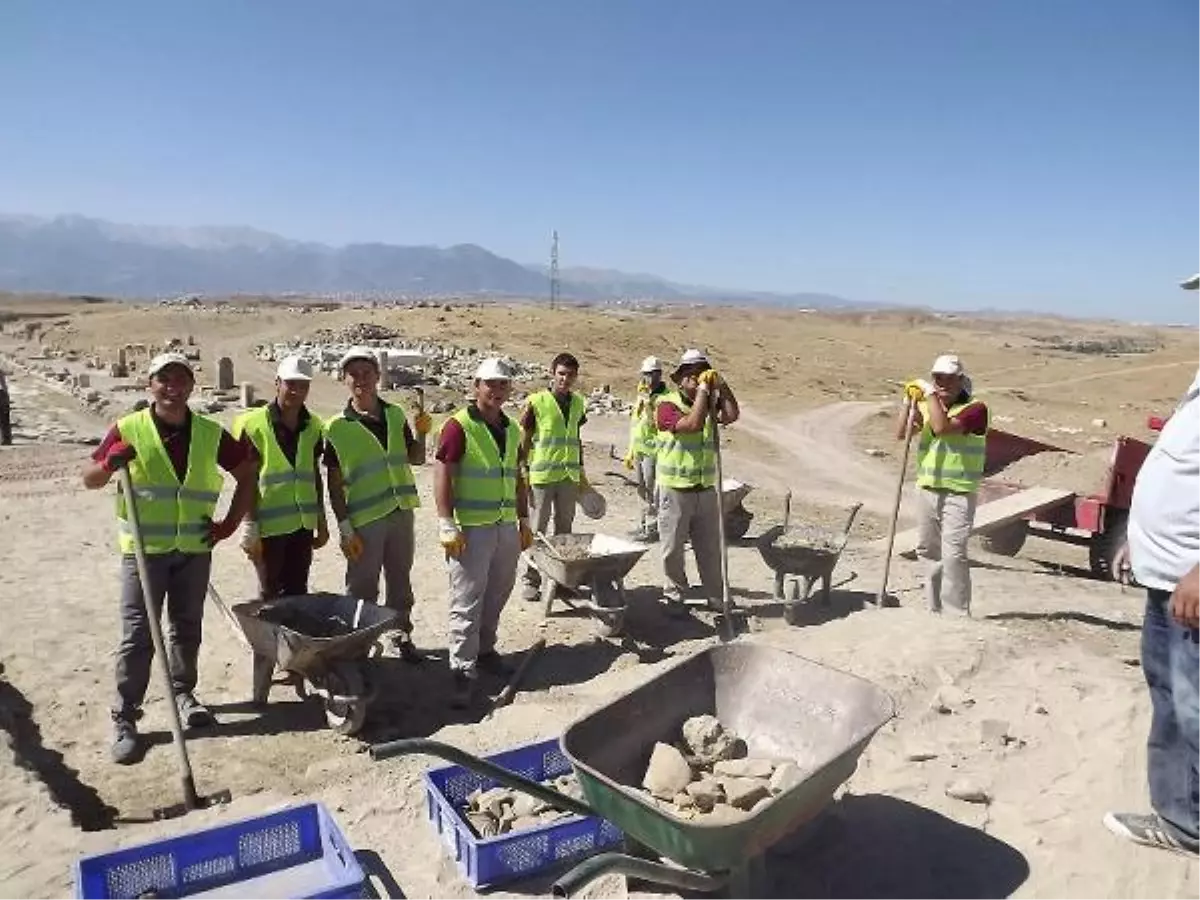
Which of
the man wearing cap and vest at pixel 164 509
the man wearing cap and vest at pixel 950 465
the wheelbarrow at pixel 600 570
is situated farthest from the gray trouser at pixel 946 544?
the man wearing cap and vest at pixel 164 509

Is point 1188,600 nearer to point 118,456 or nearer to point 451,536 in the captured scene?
point 451,536

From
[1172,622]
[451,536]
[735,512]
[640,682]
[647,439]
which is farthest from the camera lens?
[735,512]

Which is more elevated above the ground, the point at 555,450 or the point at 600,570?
the point at 555,450

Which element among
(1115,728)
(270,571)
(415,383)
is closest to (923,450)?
(1115,728)

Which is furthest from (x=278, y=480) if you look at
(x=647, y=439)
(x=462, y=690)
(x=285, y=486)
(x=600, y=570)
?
(x=647, y=439)

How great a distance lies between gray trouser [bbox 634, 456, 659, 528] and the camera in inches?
400

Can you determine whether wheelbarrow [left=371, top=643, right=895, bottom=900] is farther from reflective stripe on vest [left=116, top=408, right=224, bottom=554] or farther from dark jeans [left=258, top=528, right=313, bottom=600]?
dark jeans [left=258, top=528, right=313, bottom=600]

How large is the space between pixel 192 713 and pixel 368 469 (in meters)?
1.75

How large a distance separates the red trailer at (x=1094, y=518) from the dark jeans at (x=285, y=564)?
7636 mm

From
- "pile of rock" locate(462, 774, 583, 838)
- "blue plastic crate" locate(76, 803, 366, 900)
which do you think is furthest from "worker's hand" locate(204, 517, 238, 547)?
"pile of rock" locate(462, 774, 583, 838)

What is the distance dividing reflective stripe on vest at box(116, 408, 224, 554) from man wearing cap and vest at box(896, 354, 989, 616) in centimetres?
483

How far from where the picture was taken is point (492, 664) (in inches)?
249

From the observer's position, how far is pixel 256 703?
18.6 feet

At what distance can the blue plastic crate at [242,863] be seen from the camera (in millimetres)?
3387
